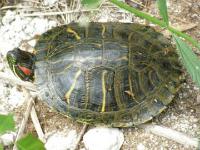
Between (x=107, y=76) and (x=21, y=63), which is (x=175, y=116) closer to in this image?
(x=107, y=76)

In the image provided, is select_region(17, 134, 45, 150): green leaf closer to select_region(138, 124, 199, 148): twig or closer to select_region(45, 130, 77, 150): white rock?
select_region(45, 130, 77, 150): white rock

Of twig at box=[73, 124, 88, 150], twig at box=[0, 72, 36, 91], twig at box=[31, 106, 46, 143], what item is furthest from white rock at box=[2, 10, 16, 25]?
twig at box=[73, 124, 88, 150]

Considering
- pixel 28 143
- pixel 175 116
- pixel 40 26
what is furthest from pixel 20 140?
pixel 40 26

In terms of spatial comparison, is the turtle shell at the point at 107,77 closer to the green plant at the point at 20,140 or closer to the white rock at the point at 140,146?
the white rock at the point at 140,146

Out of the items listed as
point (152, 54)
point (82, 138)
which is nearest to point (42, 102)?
point (82, 138)

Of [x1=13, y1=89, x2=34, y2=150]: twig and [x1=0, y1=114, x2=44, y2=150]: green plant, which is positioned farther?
[x1=13, y1=89, x2=34, y2=150]: twig

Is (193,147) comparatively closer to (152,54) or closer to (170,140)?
(170,140)
